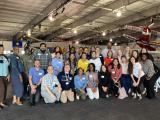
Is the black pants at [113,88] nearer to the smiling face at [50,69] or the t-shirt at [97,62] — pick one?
the t-shirt at [97,62]

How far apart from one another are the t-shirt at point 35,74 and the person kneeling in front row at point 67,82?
0.55m

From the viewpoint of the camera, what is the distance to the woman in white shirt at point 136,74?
609cm

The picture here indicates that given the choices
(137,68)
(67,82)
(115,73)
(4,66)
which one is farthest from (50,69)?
(137,68)

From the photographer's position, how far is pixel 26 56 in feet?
19.2

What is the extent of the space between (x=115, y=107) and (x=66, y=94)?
4.22ft

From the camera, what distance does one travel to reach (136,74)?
6.16 m

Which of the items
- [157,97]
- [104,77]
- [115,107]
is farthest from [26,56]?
[157,97]

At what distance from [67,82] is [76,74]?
409 millimetres

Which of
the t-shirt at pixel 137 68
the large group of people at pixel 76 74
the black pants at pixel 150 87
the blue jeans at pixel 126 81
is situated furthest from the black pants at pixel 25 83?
the black pants at pixel 150 87

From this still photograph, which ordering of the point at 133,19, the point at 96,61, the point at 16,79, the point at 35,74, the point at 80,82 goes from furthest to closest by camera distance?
the point at 133,19 → the point at 96,61 → the point at 80,82 → the point at 35,74 → the point at 16,79

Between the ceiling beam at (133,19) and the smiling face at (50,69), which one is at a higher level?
the ceiling beam at (133,19)

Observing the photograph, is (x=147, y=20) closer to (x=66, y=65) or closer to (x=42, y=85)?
(x=66, y=65)

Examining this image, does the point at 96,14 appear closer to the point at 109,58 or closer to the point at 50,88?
the point at 109,58

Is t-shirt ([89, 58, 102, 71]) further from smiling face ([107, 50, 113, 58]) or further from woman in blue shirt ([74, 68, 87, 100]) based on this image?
woman in blue shirt ([74, 68, 87, 100])
